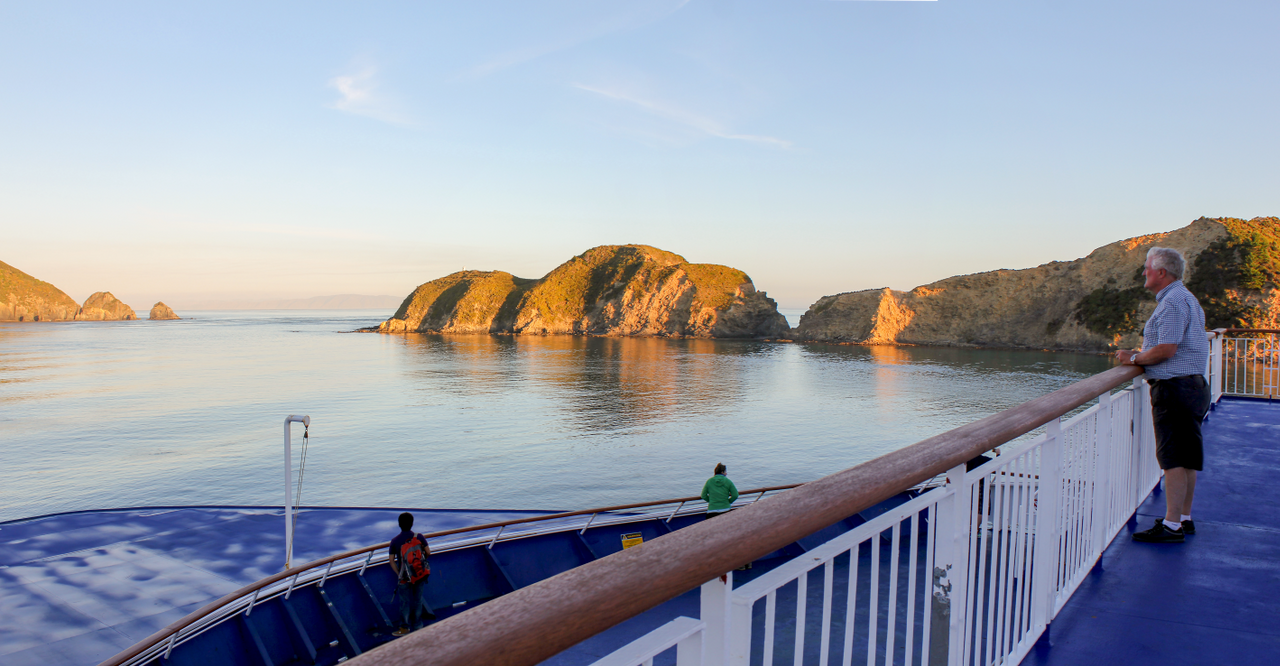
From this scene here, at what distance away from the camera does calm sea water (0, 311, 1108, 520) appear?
2922 cm

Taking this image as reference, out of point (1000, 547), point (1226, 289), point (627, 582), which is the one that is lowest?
point (1000, 547)

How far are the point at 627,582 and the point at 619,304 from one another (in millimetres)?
161028

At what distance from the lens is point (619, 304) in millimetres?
161750

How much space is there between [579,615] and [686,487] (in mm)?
28352

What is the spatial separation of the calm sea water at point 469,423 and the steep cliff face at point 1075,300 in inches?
435

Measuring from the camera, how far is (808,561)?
1375mm

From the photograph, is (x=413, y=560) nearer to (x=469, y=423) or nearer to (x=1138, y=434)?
(x=1138, y=434)

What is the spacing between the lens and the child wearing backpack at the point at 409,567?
940 cm

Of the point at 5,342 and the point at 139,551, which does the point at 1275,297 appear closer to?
the point at 139,551

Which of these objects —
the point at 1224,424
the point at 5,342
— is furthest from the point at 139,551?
the point at 5,342

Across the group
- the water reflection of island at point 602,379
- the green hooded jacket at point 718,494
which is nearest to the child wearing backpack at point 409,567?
the green hooded jacket at point 718,494

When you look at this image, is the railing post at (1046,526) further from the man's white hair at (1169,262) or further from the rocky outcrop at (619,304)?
the rocky outcrop at (619,304)

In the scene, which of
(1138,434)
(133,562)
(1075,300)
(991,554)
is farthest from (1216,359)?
(1075,300)

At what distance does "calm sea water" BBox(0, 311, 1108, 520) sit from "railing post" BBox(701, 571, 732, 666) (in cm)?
2539
